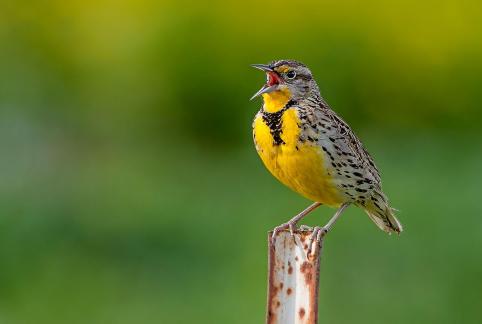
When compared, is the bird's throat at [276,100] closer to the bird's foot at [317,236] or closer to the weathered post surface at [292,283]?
the bird's foot at [317,236]

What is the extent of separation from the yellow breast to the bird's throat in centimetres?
3

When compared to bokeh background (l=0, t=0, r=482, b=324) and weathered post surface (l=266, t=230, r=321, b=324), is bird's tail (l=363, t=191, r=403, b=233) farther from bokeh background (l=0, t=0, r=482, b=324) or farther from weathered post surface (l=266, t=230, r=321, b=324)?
weathered post surface (l=266, t=230, r=321, b=324)

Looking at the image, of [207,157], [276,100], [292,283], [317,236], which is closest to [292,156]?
[276,100]

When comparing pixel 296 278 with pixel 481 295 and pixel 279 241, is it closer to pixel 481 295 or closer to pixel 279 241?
pixel 279 241

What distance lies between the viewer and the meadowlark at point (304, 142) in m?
3.03

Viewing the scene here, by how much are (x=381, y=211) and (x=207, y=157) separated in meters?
2.72

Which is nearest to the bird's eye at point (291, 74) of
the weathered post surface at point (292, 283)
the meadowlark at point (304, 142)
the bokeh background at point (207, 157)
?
the meadowlark at point (304, 142)

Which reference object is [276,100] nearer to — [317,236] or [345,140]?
[345,140]

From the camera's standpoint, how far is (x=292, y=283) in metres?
2.27

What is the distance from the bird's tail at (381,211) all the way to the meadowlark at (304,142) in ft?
0.32

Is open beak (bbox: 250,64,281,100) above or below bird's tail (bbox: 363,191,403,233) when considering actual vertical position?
above

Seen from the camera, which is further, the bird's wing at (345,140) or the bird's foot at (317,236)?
the bird's wing at (345,140)

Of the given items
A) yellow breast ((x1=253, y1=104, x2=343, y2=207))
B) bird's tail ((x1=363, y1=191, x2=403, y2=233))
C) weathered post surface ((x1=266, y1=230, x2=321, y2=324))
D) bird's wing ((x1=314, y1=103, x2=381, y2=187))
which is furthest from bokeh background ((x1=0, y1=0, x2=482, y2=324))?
weathered post surface ((x1=266, y1=230, x2=321, y2=324))

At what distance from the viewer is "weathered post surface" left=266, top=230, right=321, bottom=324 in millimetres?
2217
